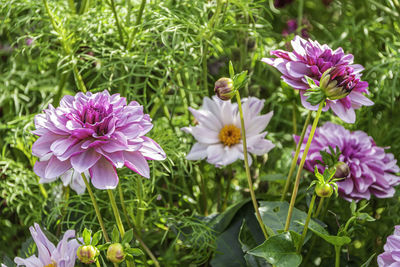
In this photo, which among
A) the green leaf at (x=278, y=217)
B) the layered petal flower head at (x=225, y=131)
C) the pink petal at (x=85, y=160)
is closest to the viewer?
the pink petal at (x=85, y=160)

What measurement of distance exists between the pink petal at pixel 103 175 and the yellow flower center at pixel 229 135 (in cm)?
26

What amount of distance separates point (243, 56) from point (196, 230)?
0.23 meters

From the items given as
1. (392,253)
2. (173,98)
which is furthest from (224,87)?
(173,98)

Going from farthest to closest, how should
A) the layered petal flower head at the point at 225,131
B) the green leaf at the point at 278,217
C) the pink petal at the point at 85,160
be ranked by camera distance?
the layered petal flower head at the point at 225,131 < the green leaf at the point at 278,217 < the pink petal at the point at 85,160

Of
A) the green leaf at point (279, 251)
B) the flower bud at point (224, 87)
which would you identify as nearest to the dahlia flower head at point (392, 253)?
the green leaf at point (279, 251)

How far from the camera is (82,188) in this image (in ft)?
2.02

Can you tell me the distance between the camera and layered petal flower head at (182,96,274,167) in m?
0.63

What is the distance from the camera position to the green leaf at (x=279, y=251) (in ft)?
1.49

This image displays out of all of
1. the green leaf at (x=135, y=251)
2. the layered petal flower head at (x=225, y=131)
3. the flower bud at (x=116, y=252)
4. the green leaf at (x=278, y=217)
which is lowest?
the green leaf at (x=278, y=217)

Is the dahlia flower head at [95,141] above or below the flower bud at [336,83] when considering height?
below

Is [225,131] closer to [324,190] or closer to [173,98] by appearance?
[173,98]

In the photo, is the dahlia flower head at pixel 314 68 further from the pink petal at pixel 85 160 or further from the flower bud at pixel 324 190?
the pink petal at pixel 85 160

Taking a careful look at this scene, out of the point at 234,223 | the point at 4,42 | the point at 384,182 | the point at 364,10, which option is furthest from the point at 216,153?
the point at 4,42

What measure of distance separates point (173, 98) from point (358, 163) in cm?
27
